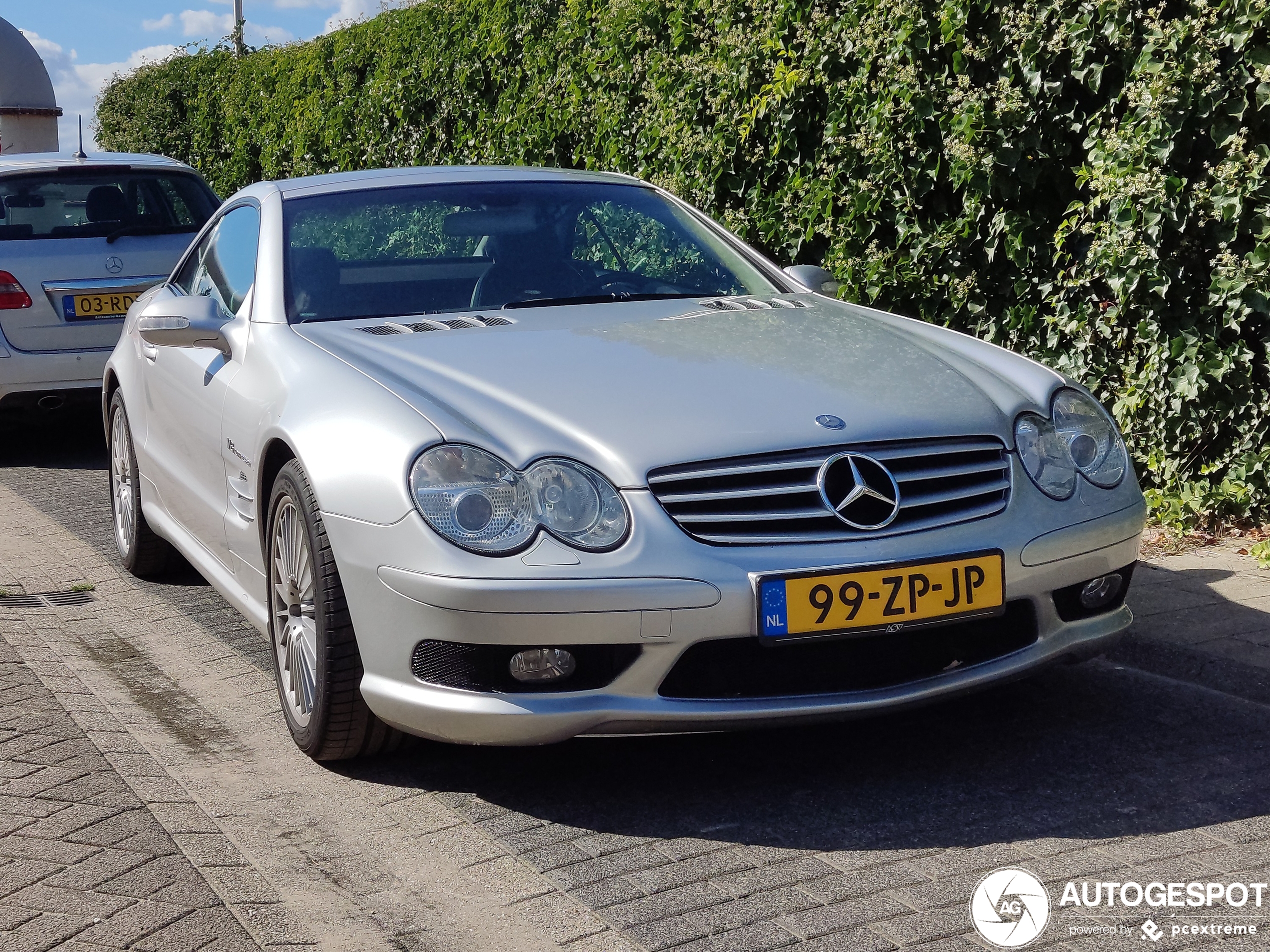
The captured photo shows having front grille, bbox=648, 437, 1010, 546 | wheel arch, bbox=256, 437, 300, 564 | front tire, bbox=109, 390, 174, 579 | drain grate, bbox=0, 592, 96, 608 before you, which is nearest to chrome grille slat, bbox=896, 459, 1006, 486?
front grille, bbox=648, 437, 1010, 546

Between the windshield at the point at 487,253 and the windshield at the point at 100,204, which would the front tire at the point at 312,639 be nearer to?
the windshield at the point at 487,253

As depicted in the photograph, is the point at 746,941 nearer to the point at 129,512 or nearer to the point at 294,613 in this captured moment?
the point at 294,613

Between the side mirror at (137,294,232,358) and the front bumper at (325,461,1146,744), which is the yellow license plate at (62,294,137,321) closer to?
the side mirror at (137,294,232,358)

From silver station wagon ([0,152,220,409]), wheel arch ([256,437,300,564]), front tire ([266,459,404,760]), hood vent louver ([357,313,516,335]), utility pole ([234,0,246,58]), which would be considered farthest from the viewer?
utility pole ([234,0,246,58])

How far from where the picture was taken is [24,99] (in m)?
20.1

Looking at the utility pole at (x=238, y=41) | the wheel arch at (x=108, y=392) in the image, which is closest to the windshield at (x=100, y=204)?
the wheel arch at (x=108, y=392)

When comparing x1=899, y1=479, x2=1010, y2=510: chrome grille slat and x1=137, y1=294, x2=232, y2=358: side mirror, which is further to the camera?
x1=137, y1=294, x2=232, y2=358: side mirror

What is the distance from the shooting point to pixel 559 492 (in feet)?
10.9

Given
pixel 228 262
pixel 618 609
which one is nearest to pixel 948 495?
pixel 618 609

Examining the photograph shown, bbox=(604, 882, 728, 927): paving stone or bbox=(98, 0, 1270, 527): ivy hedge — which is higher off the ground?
bbox=(98, 0, 1270, 527): ivy hedge

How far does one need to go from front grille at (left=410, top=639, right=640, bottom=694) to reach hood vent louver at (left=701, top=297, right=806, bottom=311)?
154cm

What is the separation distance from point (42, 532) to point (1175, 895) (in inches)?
218

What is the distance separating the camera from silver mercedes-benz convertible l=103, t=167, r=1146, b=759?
3.23m

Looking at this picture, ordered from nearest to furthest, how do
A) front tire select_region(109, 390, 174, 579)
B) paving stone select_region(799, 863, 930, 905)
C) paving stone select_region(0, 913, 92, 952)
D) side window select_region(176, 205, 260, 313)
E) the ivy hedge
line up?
paving stone select_region(0, 913, 92, 952), paving stone select_region(799, 863, 930, 905), side window select_region(176, 205, 260, 313), the ivy hedge, front tire select_region(109, 390, 174, 579)
